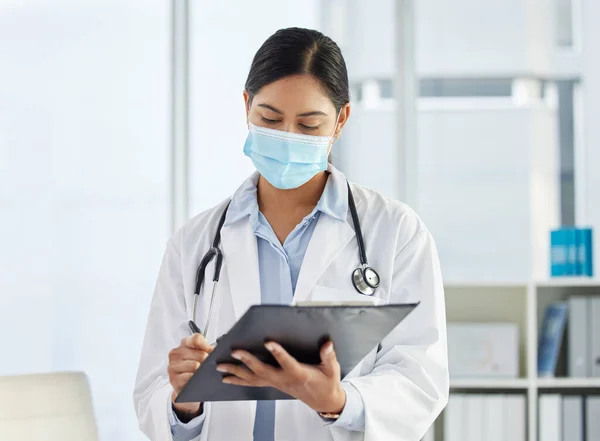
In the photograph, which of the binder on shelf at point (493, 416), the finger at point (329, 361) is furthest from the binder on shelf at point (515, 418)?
the finger at point (329, 361)

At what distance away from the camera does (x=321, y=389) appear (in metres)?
1.30

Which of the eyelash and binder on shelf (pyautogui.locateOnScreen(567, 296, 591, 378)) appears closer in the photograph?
the eyelash

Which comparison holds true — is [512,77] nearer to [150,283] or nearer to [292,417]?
[150,283]

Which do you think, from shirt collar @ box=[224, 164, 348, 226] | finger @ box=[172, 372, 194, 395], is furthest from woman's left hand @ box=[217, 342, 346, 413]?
shirt collar @ box=[224, 164, 348, 226]

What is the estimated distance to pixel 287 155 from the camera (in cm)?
162

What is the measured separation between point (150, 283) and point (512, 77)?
177 centimetres

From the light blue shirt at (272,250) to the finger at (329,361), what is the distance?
324mm

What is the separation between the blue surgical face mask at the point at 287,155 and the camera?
1.62 meters

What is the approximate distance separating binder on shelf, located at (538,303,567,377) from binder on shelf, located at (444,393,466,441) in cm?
33

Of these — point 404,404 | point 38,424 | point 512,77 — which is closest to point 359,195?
point 404,404

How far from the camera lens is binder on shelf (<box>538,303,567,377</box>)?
331 centimetres

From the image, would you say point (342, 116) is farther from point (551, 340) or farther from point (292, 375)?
point (551, 340)

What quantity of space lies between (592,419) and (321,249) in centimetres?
206

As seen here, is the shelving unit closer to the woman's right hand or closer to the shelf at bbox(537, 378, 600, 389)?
the shelf at bbox(537, 378, 600, 389)
